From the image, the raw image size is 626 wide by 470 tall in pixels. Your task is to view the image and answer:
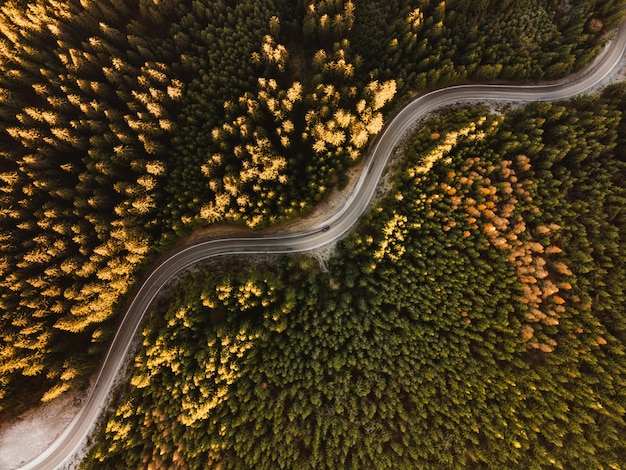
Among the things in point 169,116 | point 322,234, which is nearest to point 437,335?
point 322,234

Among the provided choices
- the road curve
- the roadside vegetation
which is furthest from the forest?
the roadside vegetation

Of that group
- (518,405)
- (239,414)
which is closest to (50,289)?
(239,414)

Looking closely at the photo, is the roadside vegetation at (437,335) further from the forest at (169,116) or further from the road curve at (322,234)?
the forest at (169,116)

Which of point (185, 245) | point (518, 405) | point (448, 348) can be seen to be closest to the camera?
point (518, 405)

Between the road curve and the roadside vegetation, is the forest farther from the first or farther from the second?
the roadside vegetation

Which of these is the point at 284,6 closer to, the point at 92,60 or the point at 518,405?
the point at 92,60

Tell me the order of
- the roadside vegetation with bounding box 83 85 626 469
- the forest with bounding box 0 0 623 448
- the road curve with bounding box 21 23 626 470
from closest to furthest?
the roadside vegetation with bounding box 83 85 626 469, the forest with bounding box 0 0 623 448, the road curve with bounding box 21 23 626 470
